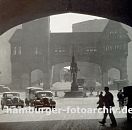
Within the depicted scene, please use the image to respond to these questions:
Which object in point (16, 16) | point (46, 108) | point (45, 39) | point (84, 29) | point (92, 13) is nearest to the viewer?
point (16, 16)

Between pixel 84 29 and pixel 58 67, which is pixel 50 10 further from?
pixel 84 29

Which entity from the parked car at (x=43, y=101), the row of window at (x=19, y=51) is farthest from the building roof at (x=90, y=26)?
the parked car at (x=43, y=101)

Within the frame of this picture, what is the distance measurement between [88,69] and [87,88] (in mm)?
5263

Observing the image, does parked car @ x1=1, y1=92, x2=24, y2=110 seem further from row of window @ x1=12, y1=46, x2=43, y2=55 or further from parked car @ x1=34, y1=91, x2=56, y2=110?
row of window @ x1=12, y1=46, x2=43, y2=55

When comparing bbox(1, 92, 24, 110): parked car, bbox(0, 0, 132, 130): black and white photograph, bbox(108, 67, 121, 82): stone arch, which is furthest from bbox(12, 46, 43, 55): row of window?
bbox(1, 92, 24, 110): parked car

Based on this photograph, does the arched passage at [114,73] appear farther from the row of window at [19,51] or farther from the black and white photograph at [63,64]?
the row of window at [19,51]

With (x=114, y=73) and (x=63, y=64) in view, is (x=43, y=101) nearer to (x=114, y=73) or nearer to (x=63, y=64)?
(x=63, y=64)

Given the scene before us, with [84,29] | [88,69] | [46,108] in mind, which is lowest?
[46,108]

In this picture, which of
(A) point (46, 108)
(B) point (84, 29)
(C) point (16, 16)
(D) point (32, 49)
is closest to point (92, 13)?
(C) point (16, 16)

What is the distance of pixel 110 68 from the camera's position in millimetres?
38000

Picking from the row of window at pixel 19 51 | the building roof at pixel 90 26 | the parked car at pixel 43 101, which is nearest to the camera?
the parked car at pixel 43 101

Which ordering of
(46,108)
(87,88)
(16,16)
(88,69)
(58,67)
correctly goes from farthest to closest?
(58,67)
(88,69)
(87,88)
(46,108)
(16,16)

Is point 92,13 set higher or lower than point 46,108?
higher

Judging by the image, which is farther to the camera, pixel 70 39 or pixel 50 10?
pixel 70 39
